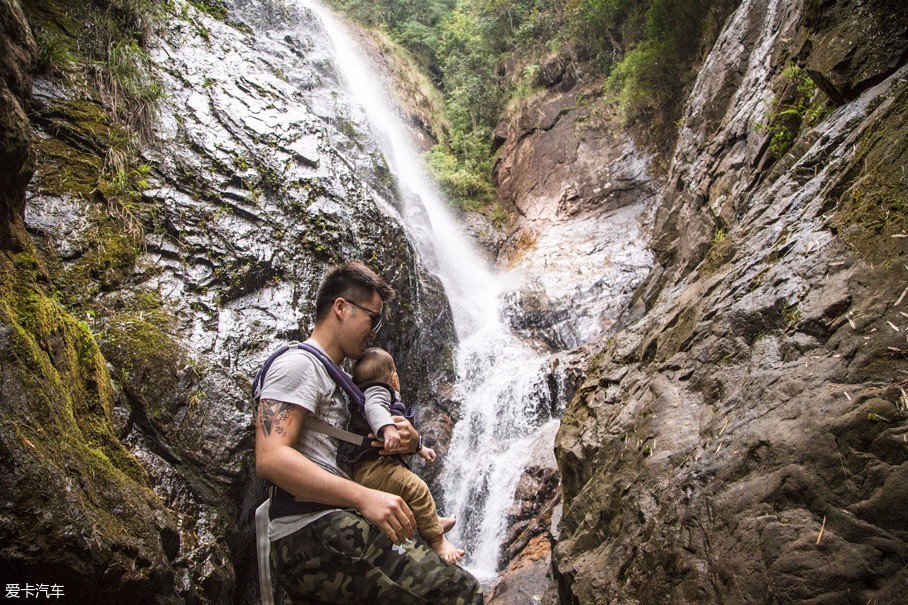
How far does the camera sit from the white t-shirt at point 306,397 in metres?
2.12

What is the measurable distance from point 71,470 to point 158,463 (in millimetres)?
1719

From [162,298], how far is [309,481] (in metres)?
3.65

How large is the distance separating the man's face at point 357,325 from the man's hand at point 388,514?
0.78m

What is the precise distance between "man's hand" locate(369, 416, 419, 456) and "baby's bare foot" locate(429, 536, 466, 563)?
50 cm

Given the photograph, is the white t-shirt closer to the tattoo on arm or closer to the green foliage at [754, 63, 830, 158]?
the tattoo on arm

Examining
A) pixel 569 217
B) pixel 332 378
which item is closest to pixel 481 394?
pixel 332 378

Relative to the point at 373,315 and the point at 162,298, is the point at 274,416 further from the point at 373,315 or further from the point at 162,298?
the point at 162,298

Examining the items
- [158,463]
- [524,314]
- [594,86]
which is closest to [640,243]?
[524,314]

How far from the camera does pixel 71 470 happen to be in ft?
7.07

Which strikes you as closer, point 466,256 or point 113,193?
point 113,193

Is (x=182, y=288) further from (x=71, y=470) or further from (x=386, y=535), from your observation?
(x=386, y=535)

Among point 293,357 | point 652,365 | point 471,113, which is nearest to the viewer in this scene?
point 293,357

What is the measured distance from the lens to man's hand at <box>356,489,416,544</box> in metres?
1.99

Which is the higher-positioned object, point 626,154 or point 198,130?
point 626,154
